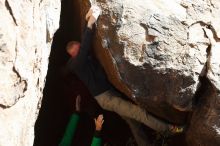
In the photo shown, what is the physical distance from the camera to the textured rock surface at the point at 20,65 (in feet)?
10.1

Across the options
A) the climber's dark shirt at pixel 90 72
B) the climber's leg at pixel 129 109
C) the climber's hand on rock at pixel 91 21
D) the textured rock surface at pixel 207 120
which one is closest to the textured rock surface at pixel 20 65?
the climber's hand on rock at pixel 91 21

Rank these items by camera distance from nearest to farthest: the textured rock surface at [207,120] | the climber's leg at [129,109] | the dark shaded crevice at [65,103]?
1. the textured rock surface at [207,120]
2. the climber's leg at [129,109]
3. the dark shaded crevice at [65,103]

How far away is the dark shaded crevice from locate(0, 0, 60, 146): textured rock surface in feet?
5.25

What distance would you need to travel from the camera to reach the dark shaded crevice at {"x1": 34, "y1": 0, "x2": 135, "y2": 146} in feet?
19.0

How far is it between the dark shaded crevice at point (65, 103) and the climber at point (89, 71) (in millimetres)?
419

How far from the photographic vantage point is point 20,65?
335cm

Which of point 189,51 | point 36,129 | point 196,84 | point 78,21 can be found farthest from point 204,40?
point 36,129

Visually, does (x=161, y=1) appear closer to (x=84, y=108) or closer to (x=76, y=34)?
(x=76, y=34)

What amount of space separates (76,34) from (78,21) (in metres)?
0.30

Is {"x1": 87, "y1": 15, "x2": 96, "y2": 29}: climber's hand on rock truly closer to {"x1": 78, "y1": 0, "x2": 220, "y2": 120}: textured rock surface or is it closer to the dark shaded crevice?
{"x1": 78, "y1": 0, "x2": 220, "y2": 120}: textured rock surface

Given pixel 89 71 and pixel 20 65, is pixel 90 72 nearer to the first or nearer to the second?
pixel 89 71

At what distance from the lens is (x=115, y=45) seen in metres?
4.80

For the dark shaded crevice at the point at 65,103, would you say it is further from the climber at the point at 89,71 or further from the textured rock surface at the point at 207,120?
the textured rock surface at the point at 207,120

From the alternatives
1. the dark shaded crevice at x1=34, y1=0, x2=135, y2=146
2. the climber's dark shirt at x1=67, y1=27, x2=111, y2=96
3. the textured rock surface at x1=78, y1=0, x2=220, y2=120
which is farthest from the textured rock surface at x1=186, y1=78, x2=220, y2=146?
the dark shaded crevice at x1=34, y1=0, x2=135, y2=146
